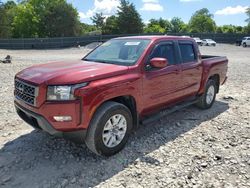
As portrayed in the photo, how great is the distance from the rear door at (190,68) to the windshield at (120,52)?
108cm

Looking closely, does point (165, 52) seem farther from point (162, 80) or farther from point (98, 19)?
point (98, 19)

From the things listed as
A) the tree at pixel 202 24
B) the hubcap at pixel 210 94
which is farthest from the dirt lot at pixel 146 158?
the tree at pixel 202 24

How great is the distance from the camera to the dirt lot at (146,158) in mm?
3686

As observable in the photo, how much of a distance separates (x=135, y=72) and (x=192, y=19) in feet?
348

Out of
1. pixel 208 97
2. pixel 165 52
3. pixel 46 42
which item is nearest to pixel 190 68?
pixel 165 52

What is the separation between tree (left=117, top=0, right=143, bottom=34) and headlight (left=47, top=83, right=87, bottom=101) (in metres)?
51.3

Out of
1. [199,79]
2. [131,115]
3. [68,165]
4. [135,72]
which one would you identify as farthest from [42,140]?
[199,79]

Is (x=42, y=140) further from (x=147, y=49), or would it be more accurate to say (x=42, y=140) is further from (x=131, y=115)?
(x=147, y=49)

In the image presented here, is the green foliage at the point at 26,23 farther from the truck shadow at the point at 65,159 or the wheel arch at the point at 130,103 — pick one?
the wheel arch at the point at 130,103

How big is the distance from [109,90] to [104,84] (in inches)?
5.1

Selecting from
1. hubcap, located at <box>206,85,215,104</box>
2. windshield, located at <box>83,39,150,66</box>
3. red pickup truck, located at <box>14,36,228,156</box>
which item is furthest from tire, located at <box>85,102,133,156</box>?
hubcap, located at <box>206,85,215,104</box>

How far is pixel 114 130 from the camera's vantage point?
4.23 metres

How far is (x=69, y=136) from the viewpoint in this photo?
12.6 feet

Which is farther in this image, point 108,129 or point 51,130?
point 108,129
